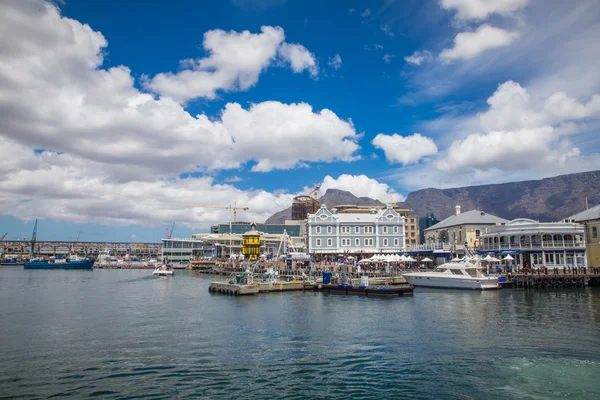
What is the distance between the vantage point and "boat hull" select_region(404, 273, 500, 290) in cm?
5338

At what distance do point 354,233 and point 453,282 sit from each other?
108 ft

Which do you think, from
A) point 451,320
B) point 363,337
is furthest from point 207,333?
point 451,320

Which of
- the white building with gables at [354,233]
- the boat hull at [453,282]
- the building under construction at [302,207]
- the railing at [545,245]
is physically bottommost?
the boat hull at [453,282]

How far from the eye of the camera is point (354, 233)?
86375 mm

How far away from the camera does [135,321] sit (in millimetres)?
32469

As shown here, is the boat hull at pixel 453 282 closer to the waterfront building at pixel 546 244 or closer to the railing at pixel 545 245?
the waterfront building at pixel 546 244

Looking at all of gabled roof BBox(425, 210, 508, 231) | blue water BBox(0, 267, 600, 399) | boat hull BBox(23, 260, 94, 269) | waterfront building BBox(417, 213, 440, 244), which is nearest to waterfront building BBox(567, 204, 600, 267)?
gabled roof BBox(425, 210, 508, 231)

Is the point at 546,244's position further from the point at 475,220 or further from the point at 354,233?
the point at 354,233

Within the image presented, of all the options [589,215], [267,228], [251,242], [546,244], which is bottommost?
[546,244]

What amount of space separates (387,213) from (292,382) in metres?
73.2

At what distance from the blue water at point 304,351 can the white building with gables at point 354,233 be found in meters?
44.5

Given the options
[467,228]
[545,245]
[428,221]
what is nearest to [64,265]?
[467,228]

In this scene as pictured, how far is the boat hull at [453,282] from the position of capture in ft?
175

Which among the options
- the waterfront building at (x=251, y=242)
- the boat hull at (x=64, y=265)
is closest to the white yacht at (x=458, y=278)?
the waterfront building at (x=251, y=242)
